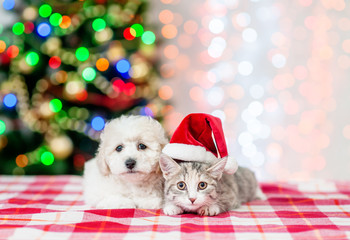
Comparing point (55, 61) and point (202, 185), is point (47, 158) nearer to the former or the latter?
point (55, 61)

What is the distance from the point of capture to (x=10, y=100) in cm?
315

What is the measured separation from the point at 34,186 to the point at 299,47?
2599 mm

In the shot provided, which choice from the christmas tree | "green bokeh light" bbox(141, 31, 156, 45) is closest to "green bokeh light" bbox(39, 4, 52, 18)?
the christmas tree

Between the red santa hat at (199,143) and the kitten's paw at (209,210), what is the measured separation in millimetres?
201

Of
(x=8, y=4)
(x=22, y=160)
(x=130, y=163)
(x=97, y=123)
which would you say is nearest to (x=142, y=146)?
(x=130, y=163)

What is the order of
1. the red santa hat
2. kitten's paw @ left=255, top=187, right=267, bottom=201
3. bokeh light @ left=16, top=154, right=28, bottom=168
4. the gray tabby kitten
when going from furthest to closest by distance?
1. bokeh light @ left=16, top=154, right=28, bottom=168
2. kitten's paw @ left=255, top=187, right=267, bottom=201
3. the red santa hat
4. the gray tabby kitten

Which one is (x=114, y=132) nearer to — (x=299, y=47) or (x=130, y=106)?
(x=130, y=106)

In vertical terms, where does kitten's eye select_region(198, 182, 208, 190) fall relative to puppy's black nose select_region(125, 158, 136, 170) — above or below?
below

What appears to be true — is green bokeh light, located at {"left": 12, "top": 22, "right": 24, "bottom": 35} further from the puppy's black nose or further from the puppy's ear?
the puppy's black nose

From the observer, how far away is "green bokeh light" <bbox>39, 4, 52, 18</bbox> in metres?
3.03

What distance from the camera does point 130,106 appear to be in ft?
10.6

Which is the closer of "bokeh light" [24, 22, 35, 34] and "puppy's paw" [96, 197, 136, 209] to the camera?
"puppy's paw" [96, 197, 136, 209]

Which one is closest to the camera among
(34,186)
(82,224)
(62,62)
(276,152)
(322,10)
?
(82,224)

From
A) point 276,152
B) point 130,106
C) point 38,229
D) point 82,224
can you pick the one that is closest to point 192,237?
point 82,224
